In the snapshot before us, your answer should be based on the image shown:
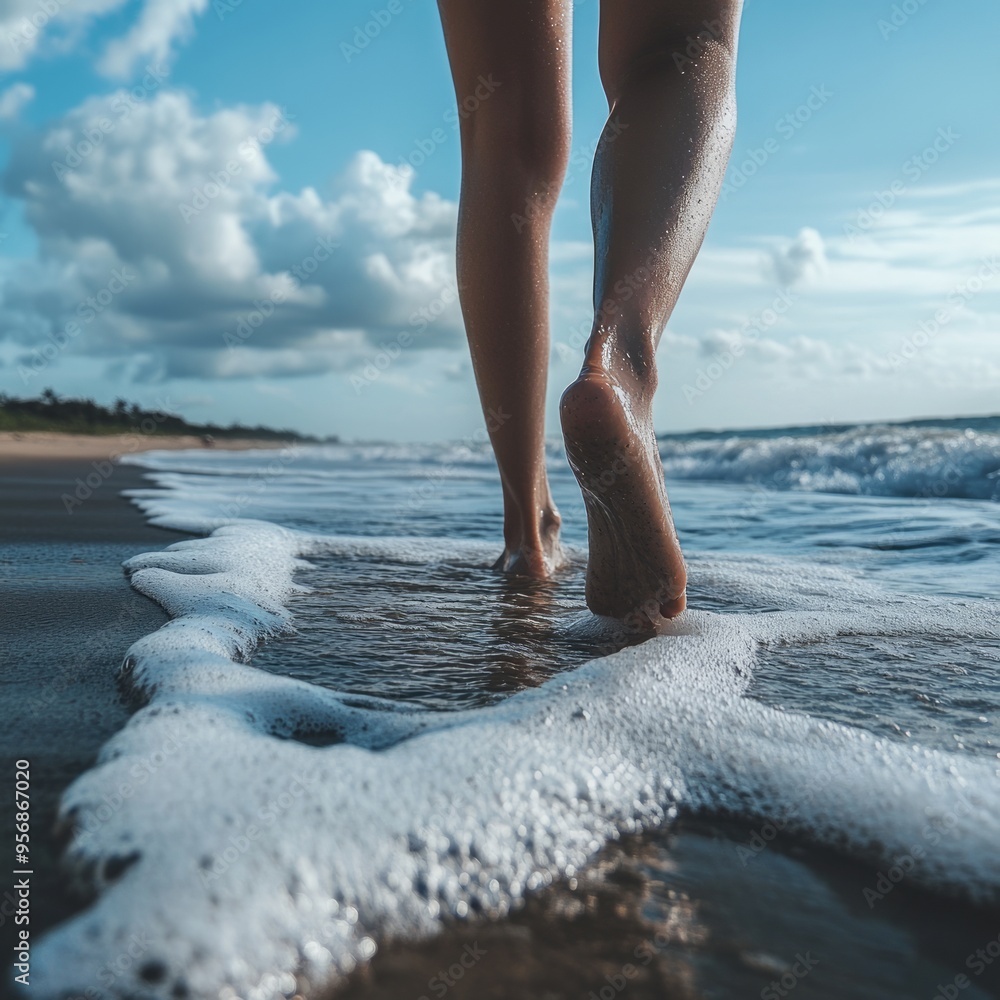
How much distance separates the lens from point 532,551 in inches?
69.5

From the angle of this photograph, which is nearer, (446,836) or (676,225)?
(446,836)

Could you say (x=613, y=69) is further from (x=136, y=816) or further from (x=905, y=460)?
(x=905, y=460)

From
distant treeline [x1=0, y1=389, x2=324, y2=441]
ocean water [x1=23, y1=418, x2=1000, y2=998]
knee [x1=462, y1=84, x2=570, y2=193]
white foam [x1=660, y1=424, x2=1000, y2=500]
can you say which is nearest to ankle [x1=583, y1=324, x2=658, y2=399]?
ocean water [x1=23, y1=418, x2=1000, y2=998]

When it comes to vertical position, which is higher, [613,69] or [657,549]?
[613,69]

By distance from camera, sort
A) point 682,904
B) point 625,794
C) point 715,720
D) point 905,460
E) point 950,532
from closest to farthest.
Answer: point 682,904 < point 625,794 < point 715,720 < point 950,532 < point 905,460

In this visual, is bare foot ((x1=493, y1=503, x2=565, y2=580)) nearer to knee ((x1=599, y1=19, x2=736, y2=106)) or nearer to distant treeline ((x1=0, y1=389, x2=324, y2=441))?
knee ((x1=599, y1=19, x2=736, y2=106))

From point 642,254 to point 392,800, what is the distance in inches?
31.8

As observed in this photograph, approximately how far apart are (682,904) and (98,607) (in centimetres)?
112

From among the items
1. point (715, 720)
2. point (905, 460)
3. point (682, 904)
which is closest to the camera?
point (682, 904)

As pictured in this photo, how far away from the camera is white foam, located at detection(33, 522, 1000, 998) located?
538mm

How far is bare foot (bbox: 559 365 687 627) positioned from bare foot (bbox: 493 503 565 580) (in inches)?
18.4

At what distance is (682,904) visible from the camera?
601 millimetres

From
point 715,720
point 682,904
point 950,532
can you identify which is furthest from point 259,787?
point 950,532

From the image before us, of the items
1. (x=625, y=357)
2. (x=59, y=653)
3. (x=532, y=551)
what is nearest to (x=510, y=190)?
(x=625, y=357)
